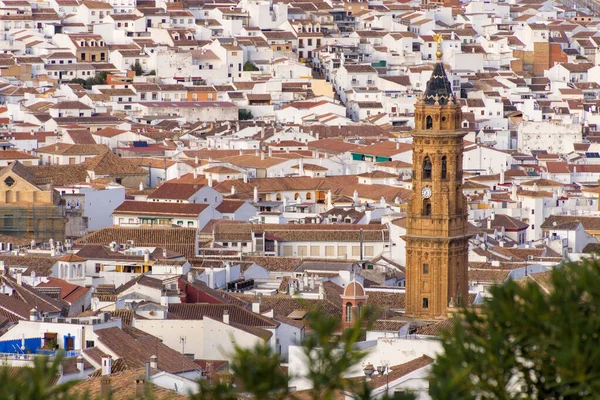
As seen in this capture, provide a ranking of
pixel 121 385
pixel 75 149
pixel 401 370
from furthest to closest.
A: pixel 75 149, pixel 401 370, pixel 121 385

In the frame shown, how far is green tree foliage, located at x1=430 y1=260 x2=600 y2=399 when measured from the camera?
15125mm

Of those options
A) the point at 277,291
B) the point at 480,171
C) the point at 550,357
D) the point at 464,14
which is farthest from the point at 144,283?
the point at 464,14

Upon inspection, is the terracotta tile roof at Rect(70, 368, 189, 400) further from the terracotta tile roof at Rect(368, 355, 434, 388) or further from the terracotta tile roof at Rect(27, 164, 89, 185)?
the terracotta tile roof at Rect(27, 164, 89, 185)

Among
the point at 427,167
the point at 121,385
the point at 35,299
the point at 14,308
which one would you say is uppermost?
the point at 427,167

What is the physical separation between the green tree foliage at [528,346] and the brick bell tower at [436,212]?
26.3 meters

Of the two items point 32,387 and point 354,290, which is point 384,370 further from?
point 32,387

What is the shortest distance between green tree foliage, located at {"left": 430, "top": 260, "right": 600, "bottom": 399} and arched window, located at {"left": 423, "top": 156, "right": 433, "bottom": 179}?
26.9 meters

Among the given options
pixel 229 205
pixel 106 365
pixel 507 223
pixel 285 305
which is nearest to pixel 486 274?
pixel 285 305

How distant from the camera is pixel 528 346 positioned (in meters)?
15.7

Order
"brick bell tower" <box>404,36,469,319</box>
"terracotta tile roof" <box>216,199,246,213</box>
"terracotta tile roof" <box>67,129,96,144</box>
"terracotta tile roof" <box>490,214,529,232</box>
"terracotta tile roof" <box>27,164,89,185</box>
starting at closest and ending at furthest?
"brick bell tower" <box>404,36,469,319</box>, "terracotta tile roof" <box>490,214,529,232</box>, "terracotta tile roof" <box>216,199,246,213</box>, "terracotta tile roof" <box>27,164,89,185</box>, "terracotta tile roof" <box>67,129,96,144</box>

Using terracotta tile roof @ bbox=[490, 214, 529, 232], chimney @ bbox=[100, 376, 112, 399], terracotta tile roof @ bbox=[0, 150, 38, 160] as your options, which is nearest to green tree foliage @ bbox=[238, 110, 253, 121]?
terracotta tile roof @ bbox=[0, 150, 38, 160]

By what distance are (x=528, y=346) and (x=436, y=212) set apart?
27.2 m

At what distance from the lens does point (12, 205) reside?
6072 centimetres

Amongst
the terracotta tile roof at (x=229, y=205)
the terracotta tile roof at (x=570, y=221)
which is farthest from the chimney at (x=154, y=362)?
the terracotta tile roof at (x=229, y=205)
